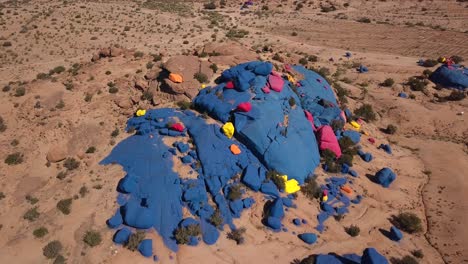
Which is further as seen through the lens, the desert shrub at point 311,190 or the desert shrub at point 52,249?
the desert shrub at point 311,190

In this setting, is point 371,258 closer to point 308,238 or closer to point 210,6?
point 308,238

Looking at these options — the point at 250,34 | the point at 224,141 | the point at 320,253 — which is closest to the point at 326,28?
the point at 250,34

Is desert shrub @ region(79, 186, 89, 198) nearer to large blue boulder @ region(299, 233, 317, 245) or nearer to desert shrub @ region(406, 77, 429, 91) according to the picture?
large blue boulder @ region(299, 233, 317, 245)

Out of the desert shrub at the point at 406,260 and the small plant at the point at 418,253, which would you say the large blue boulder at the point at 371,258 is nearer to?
the desert shrub at the point at 406,260

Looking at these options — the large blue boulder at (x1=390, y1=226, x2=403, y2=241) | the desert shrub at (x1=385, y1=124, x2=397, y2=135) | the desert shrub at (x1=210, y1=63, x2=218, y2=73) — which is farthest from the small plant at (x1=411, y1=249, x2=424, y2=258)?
the desert shrub at (x1=210, y1=63, x2=218, y2=73)

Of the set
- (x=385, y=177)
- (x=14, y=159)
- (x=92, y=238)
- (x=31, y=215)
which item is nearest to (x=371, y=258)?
(x=385, y=177)

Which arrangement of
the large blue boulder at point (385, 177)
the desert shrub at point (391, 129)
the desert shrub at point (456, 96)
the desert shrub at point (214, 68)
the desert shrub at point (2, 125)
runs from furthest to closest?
the desert shrub at point (456, 96)
the desert shrub at point (391, 129)
the desert shrub at point (214, 68)
the desert shrub at point (2, 125)
the large blue boulder at point (385, 177)

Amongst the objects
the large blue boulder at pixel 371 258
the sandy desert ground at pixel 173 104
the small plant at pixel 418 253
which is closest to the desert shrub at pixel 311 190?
the sandy desert ground at pixel 173 104

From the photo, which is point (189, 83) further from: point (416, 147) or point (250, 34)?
point (250, 34)
